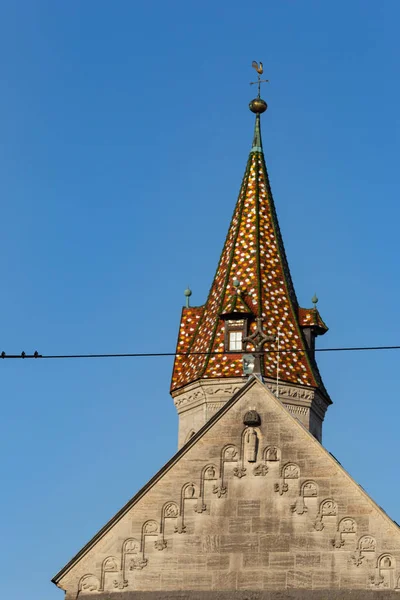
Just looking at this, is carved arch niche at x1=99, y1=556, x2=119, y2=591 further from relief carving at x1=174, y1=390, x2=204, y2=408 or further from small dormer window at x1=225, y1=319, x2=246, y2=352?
relief carving at x1=174, y1=390, x2=204, y2=408

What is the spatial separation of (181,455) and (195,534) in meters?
1.57

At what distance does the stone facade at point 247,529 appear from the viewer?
3309 cm

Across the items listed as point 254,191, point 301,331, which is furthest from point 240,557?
point 254,191

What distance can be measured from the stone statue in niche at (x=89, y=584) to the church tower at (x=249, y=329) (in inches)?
385

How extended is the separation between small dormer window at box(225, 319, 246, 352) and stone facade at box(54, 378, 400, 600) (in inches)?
310

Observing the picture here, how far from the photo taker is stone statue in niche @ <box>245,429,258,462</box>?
34.2 m

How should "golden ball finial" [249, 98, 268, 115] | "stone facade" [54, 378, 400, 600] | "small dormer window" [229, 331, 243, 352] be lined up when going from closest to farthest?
1. "stone facade" [54, 378, 400, 600]
2. "small dormer window" [229, 331, 243, 352]
3. "golden ball finial" [249, 98, 268, 115]

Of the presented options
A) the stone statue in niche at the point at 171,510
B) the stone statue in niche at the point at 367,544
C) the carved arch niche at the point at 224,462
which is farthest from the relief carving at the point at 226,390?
the stone statue in niche at the point at 367,544

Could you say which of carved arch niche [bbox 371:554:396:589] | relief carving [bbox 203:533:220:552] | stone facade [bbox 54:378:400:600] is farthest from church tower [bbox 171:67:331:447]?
carved arch niche [bbox 371:554:396:589]

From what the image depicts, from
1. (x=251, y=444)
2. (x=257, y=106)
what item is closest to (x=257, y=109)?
(x=257, y=106)

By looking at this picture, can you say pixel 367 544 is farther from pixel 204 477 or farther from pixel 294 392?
pixel 294 392

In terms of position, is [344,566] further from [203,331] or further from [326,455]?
[203,331]

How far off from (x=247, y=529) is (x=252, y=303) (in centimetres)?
1196

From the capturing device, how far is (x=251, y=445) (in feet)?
112
